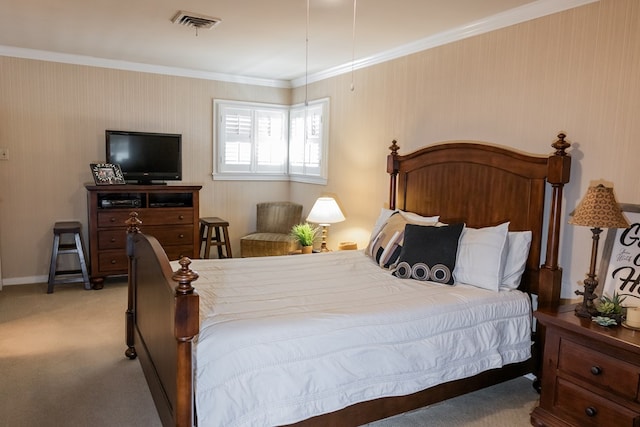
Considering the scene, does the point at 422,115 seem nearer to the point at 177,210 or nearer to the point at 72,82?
the point at 177,210

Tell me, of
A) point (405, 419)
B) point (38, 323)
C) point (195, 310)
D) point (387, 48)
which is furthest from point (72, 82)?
point (405, 419)

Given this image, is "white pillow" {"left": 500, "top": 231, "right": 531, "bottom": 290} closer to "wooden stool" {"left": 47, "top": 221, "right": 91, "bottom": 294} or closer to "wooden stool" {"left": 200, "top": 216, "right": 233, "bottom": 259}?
"wooden stool" {"left": 200, "top": 216, "right": 233, "bottom": 259}

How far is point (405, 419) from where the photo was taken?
258 cm

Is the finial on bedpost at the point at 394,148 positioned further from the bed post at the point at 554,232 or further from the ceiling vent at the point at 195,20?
the ceiling vent at the point at 195,20

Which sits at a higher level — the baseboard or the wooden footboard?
the wooden footboard

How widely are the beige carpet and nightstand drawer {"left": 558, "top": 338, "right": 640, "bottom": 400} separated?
0.46 meters

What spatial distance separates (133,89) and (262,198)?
6.88ft

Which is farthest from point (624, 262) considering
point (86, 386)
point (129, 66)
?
point (129, 66)

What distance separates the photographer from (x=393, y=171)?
4098 mm

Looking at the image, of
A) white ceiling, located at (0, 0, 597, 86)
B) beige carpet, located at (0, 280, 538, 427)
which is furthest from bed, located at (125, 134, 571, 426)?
white ceiling, located at (0, 0, 597, 86)

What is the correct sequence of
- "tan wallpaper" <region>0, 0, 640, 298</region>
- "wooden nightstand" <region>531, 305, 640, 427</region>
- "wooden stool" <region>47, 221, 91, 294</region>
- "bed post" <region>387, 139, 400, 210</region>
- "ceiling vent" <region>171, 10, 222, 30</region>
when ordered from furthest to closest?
"wooden stool" <region>47, 221, 91, 294</region> < "bed post" <region>387, 139, 400, 210</region> < "ceiling vent" <region>171, 10, 222, 30</region> < "tan wallpaper" <region>0, 0, 640, 298</region> < "wooden nightstand" <region>531, 305, 640, 427</region>

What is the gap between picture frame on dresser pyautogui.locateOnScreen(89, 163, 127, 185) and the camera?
4836 millimetres

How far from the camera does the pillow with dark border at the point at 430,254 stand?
2.99 meters

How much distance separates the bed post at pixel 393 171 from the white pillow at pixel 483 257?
111 cm
